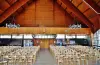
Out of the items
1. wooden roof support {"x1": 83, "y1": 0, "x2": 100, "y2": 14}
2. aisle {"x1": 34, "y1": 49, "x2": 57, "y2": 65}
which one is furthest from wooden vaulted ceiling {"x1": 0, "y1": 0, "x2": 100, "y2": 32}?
aisle {"x1": 34, "y1": 49, "x2": 57, "y2": 65}

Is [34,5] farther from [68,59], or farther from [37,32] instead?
[68,59]

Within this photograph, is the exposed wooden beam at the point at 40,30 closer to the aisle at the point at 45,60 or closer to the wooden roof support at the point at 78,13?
the wooden roof support at the point at 78,13

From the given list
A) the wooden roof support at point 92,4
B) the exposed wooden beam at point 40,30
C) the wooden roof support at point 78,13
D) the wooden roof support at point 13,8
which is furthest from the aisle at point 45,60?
the exposed wooden beam at point 40,30

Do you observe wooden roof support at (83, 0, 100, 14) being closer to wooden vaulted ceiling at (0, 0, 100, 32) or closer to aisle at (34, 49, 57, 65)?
wooden vaulted ceiling at (0, 0, 100, 32)

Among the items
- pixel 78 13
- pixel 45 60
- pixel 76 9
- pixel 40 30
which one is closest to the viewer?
pixel 45 60

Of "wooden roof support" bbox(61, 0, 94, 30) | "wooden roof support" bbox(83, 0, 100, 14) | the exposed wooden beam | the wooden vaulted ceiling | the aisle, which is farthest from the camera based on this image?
the exposed wooden beam

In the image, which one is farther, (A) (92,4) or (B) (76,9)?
(B) (76,9)

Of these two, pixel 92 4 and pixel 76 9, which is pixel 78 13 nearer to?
pixel 76 9

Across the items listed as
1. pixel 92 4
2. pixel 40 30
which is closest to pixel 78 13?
pixel 40 30

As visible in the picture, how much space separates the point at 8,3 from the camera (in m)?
38.4

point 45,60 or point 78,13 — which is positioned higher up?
point 78,13

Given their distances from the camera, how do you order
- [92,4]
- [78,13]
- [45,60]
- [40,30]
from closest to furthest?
[45,60], [92,4], [78,13], [40,30]

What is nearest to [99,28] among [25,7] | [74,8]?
[74,8]

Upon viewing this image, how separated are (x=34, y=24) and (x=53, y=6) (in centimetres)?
564
